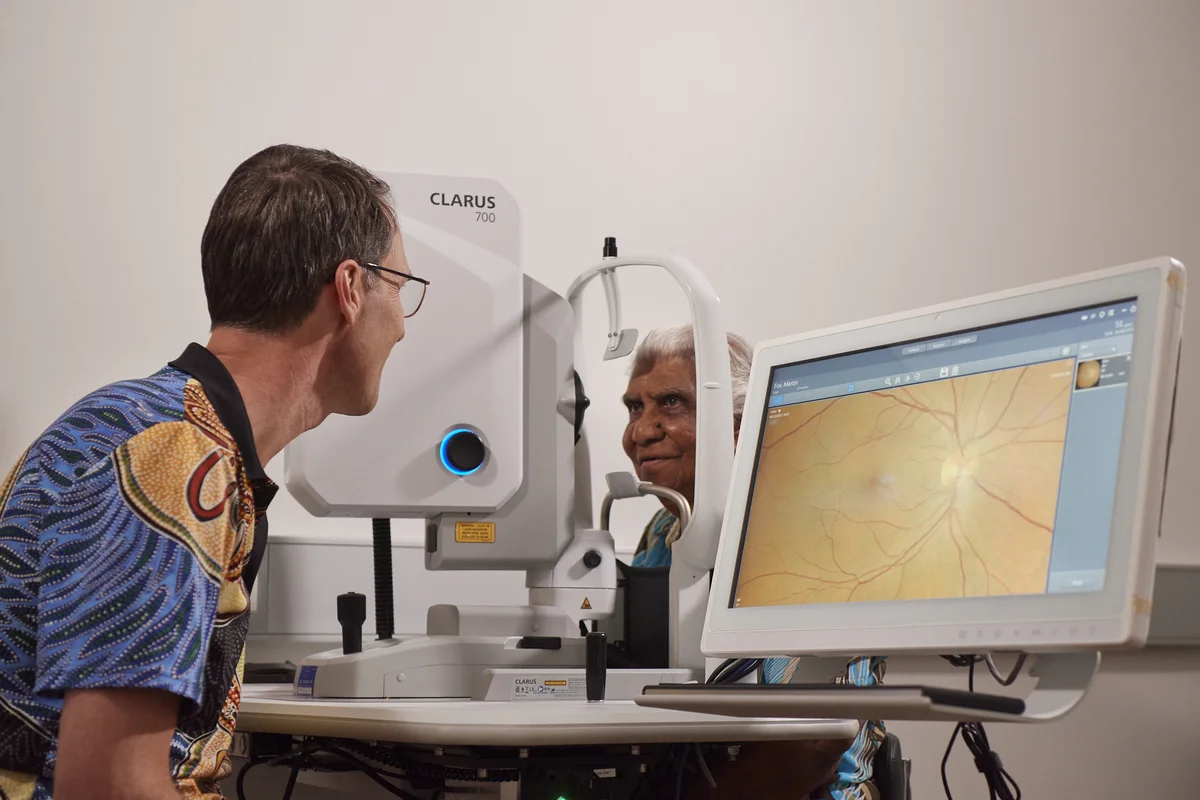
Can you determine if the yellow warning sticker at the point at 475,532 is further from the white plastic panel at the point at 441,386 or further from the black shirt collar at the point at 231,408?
the black shirt collar at the point at 231,408

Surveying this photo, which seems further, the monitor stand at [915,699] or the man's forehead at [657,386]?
the man's forehead at [657,386]

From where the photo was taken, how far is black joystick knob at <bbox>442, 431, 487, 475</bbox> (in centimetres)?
149

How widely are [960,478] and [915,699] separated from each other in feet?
0.83

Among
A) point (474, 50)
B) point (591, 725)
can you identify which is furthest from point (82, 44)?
point (591, 725)

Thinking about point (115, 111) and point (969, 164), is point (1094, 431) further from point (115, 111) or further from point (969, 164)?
point (969, 164)

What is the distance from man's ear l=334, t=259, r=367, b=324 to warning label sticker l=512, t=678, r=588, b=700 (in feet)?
1.66

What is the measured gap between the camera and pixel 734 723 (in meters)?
1.22

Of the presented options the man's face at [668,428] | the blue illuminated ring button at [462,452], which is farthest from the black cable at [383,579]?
the man's face at [668,428]

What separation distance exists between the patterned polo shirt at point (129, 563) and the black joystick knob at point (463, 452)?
1.42 ft

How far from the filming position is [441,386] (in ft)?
4.98

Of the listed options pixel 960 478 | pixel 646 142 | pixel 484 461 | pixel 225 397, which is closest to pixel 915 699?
pixel 960 478

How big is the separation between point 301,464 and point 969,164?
7.24 feet

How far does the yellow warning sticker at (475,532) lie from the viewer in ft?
5.04

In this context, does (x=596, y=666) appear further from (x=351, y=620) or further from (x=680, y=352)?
(x=680, y=352)
